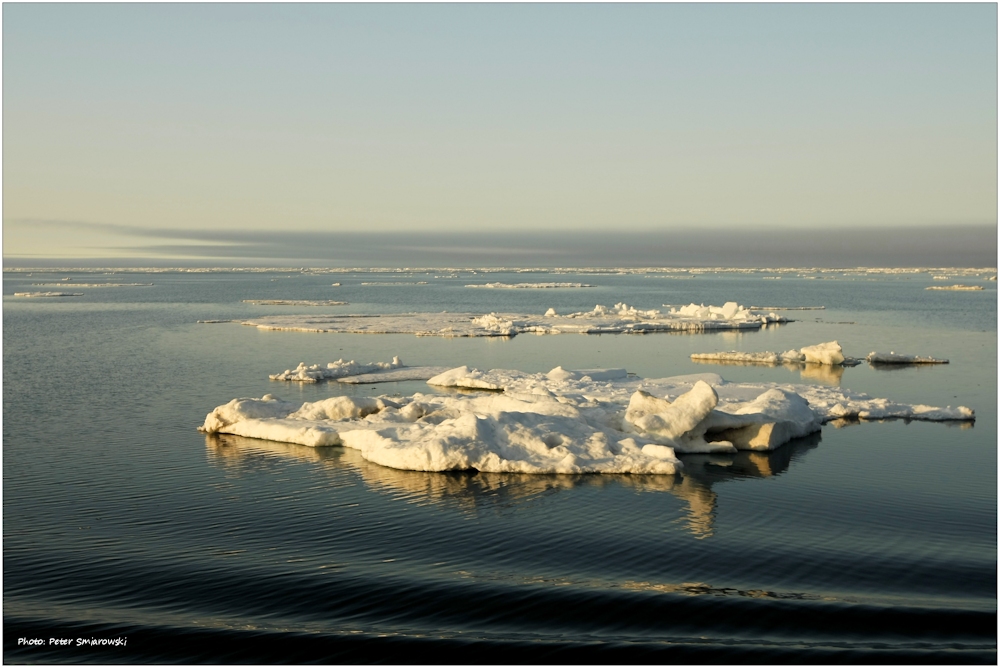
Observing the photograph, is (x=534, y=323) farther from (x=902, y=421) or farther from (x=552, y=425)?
(x=552, y=425)

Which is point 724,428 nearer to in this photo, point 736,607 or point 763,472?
point 763,472

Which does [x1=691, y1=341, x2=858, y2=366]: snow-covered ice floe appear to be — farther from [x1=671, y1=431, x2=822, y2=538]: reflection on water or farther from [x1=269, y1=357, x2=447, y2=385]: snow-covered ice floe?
[x1=671, y1=431, x2=822, y2=538]: reflection on water

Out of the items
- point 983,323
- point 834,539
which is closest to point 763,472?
point 834,539

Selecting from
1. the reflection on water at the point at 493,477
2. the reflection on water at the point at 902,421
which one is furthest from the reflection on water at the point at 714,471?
the reflection on water at the point at 902,421

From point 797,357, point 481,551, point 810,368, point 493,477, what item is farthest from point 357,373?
point 481,551

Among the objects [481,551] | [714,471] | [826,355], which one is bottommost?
[481,551]

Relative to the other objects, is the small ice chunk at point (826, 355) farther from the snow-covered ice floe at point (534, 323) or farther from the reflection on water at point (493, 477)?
the reflection on water at point (493, 477)
